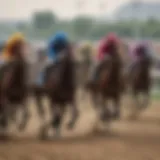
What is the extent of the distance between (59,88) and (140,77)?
1023 mm

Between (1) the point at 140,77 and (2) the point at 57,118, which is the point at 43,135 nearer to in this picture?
(2) the point at 57,118

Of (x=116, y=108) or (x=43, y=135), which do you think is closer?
(x=43, y=135)

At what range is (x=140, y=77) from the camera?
19.1 ft

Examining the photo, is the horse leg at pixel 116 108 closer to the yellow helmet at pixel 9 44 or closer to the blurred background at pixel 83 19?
the blurred background at pixel 83 19

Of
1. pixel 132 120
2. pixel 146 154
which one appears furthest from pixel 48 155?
pixel 132 120

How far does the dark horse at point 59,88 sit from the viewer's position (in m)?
4.96

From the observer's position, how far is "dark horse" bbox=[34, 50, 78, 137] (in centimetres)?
496

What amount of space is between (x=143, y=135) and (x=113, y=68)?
503mm

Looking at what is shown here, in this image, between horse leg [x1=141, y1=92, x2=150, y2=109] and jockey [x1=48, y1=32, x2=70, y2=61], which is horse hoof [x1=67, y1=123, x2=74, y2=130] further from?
horse leg [x1=141, y1=92, x2=150, y2=109]

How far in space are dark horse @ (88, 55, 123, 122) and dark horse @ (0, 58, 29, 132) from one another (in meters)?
0.59

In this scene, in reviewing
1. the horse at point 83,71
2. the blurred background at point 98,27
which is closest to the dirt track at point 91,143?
the blurred background at point 98,27

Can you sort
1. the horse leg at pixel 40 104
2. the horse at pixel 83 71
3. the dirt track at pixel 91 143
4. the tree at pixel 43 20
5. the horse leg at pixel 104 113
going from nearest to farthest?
1. the dirt track at pixel 91 143
2. the horse leg at pixel 40 104
3. the horse at pixel 83 71
4. the horse leg at pixel 104 113
5. the tree at pixel 43 20

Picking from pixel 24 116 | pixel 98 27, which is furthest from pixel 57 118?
pixel 98 27

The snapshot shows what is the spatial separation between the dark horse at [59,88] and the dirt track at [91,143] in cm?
14
